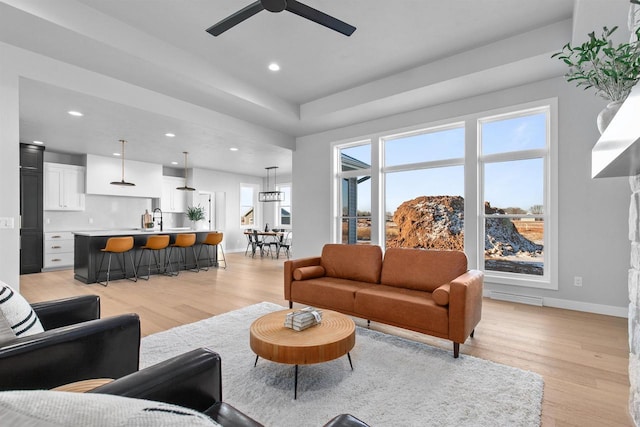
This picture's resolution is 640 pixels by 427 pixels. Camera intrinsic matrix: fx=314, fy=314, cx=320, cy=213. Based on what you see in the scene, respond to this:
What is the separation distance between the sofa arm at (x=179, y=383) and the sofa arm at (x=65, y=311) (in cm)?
123

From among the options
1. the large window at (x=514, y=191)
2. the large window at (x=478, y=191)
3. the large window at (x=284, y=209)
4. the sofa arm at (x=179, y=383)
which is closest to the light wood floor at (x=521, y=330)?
the large window at (x=514, y=191)

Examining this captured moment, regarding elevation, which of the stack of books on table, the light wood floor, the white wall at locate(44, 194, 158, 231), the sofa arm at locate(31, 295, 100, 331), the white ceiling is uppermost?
the white ceiling

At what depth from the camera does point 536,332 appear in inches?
126

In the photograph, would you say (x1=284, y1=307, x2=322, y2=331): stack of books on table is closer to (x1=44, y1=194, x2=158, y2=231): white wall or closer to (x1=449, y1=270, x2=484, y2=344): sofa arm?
(x1=449, y1=270, x2=484, y2=344): sofa arm

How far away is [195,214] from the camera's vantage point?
9016 millimetres

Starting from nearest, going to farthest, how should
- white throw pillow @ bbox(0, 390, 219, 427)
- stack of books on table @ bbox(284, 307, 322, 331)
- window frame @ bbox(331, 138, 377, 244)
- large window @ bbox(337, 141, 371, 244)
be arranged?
white throw pillow @ bbox(0, 390, 219, 427), stack of books on table @ bbox(284, 307, 322, 331), large window @ bbox(337, 141, 371, 244), window frame @ bbox(331, 138, 377, 244)

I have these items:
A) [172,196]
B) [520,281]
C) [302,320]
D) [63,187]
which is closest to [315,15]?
[302,320]

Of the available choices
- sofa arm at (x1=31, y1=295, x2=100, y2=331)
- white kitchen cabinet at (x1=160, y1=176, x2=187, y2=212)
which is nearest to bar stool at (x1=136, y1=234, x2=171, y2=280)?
white kitchen cabinet at (x1=160, y1=176, x2=187, y2=212)

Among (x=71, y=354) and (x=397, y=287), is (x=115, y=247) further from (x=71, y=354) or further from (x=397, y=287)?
(x=397, y=287)

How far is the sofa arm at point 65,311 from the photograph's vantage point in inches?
75.6

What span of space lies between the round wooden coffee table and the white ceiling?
2.94 m

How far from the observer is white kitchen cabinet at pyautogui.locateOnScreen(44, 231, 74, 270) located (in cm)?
687

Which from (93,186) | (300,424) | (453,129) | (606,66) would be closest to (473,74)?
(453,129)

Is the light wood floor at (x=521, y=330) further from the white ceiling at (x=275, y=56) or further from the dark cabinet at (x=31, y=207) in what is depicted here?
the white ceiling at (x=275, y=56)
